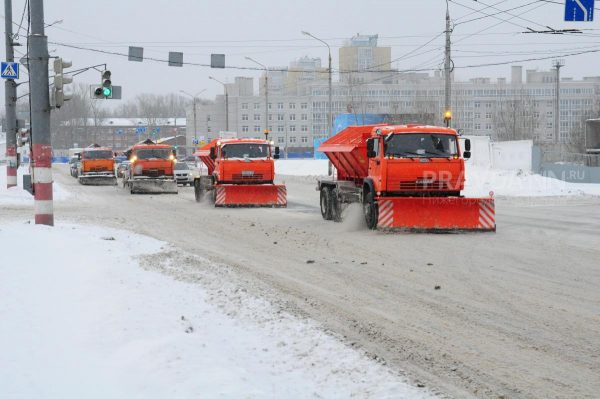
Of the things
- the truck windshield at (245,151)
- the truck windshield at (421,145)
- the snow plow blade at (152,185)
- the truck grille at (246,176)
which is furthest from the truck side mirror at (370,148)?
the snow plow blade at (152,185)

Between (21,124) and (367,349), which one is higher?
(21,124)

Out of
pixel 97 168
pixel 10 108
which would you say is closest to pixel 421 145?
pixel 10 108

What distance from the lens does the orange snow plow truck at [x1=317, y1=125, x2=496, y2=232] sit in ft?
51.7

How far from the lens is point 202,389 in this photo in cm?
484

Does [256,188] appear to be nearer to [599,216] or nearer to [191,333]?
[599,216]

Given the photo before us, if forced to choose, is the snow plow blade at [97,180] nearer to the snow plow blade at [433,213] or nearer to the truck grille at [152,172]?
the truck grille at [152,172]

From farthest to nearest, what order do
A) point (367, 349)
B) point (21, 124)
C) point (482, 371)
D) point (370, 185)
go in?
1. point (21, 124)
2. point (370, 185)
3. point (367, 349)
4. point (482, 371)

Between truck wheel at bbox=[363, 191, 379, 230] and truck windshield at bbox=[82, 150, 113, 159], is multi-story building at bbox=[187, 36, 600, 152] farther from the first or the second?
truck wheel at bbox=[363, 191, 379, 230]

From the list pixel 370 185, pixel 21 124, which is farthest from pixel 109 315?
pixel 21 124

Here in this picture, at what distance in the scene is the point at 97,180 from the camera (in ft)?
142

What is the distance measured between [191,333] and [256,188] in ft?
58.4

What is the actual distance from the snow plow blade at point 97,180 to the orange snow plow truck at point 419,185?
92.5ft

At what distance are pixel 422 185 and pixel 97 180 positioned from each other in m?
30.9

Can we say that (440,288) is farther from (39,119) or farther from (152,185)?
(152,185)
